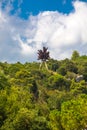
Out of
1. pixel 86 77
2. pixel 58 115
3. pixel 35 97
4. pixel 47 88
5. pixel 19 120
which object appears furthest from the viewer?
pixel 86 77

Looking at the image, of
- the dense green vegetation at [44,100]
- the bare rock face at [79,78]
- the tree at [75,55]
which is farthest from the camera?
the tree at [75,55]

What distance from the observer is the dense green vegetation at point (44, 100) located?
187 ft

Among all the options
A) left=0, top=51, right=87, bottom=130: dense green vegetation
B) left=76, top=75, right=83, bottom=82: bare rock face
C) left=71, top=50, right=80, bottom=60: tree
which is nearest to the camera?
left=0, top=51, right=87, bottom=130: dense green vegetation

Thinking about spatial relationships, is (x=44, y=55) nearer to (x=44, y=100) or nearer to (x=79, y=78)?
(x=79, y=78)

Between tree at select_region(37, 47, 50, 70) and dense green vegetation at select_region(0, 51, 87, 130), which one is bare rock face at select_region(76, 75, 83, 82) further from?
tree at select_region(37, 47, 50, 70)

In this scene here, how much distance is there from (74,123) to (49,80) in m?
73.6

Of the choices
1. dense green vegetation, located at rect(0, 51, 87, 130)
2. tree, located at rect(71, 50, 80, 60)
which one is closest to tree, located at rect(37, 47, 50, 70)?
dense green vegetation, located at rect(0, 51, 87, 130)

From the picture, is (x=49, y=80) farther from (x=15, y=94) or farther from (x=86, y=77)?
(x=15, y=94)

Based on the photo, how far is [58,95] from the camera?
111688 mm

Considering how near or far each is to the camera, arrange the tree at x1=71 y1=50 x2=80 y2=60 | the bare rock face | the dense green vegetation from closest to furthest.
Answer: the dense green vegetation
the bare rock face
the tree at x1=71 y1=50 x2=80 y2=60

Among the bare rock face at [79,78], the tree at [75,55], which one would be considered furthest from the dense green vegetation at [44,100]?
the tree at [75,55]

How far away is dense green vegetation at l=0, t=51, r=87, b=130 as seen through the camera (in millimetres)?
56938

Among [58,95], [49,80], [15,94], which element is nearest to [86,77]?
[49,80]

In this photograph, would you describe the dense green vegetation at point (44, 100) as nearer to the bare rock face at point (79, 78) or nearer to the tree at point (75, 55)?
the bare rock face at point (79, 78)
